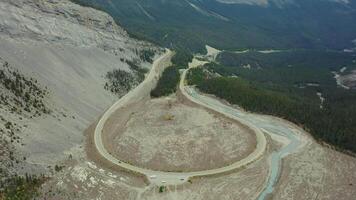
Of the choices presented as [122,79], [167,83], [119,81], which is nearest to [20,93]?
[119,81]

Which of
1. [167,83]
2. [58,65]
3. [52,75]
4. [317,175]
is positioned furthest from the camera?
[167,83]

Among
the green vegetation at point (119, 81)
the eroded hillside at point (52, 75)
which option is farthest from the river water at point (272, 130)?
the eroded hillside at point (52, 75)

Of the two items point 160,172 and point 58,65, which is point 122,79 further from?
point 160,172

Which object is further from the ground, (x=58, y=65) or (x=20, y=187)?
(x=20, y=187)

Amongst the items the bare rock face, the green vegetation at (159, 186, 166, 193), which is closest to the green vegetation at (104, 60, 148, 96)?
the bare rock face

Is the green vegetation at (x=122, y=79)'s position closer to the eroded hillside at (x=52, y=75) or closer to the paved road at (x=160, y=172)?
the eroded hillside at (x=52, y=75)

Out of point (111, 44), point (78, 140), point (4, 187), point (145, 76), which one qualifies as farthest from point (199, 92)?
point (4, 187)
